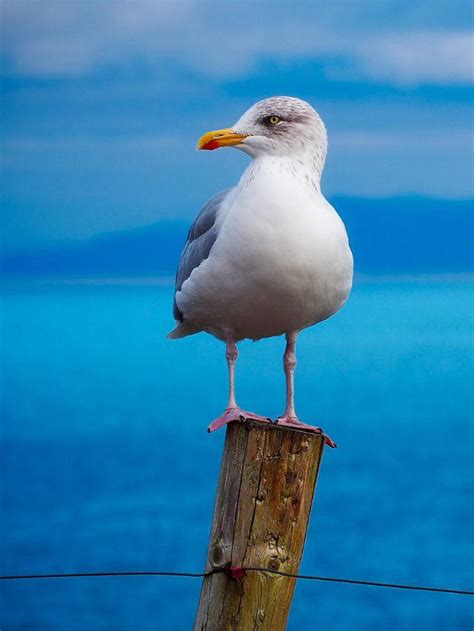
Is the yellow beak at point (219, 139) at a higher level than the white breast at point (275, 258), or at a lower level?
higher

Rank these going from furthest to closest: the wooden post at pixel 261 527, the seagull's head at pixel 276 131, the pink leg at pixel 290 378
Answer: the pink leg at pixel 290 378
the seagull's head at pixel 276 131
the wooden post at pixel 261 527

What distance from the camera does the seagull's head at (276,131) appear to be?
9.62ft

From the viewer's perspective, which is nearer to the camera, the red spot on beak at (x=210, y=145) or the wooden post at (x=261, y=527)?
the wooden post at (x=261, y=527)

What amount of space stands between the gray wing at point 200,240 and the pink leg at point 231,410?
0.25 metres

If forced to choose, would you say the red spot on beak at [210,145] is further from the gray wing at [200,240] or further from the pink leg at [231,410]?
the pink leg at [231,410]

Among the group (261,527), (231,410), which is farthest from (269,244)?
(261,527)

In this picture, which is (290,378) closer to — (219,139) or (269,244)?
(269,244)

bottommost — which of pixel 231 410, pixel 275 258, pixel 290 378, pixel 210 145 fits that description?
pixel 231 410

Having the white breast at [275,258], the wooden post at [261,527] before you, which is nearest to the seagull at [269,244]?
the white breast at [275,258]

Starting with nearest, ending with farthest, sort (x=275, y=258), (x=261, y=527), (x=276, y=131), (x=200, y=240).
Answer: (x=261, y=527)
(x=275, y=258)
(x=276, y=131)
(x=200, y=240)

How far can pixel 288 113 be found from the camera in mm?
2928

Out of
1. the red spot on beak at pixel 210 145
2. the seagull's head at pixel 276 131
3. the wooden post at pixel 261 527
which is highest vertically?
the seagull's head at pixel 276 131

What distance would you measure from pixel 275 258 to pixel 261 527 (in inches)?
31.5

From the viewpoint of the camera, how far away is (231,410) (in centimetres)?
277
